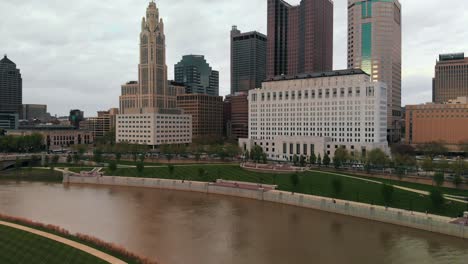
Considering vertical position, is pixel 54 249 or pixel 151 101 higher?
pixel 151 101

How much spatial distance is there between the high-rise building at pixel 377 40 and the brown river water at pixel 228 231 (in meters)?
129

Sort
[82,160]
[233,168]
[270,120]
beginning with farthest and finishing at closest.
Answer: [270,120] < [82,160] < [233,168]

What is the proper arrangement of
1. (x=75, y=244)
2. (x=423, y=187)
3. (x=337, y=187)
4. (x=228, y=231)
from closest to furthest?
1. (x=75, y=244)
2. (x=228, y=231)
3. (x=337, y=187)
4. (x=423, y=187)

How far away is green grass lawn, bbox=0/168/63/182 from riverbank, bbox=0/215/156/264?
54868 mm

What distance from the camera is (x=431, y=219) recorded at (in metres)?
50.3

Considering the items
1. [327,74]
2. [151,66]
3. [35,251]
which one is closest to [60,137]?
[151,66]

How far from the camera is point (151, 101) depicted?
517 feet

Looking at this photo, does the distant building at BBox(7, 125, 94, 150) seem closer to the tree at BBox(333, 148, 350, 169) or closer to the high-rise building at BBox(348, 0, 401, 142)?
the tree at BBox(333, 148, 350, 169)

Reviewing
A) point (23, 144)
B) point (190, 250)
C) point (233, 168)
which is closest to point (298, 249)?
point (190, 250)

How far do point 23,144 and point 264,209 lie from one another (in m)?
105

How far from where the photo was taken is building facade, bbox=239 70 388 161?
362 ft

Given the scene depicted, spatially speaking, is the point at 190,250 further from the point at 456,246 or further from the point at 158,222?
the point at 456,246

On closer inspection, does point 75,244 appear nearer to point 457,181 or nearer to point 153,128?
point 457,181

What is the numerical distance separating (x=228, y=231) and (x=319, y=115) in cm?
7766
